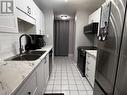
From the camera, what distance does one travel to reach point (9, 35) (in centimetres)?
156

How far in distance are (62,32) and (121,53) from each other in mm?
5138

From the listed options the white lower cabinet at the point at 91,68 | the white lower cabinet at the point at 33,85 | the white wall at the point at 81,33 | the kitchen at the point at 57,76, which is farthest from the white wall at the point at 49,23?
the white lower cabinet at the point at 33,85

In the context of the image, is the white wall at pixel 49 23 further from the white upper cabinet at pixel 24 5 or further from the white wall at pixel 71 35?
the white wall at pixel 71 35

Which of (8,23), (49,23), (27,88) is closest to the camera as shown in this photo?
(27,88)

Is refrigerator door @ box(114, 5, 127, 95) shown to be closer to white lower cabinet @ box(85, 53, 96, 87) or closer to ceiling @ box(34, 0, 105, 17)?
white lower cabinet @ box(85, 53, 96, 87)

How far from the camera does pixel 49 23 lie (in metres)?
3.87

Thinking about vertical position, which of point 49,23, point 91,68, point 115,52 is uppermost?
point 49,23

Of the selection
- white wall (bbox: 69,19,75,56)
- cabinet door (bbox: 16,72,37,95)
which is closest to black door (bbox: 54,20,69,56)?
white wall (bbox: 69,19,75,56)

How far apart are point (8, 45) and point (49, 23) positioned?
2.56 meters

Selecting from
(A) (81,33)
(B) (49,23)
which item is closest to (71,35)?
(A) (81,33)

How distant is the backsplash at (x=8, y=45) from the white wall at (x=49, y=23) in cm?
221

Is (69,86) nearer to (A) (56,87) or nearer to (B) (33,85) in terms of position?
(A) (56,87)

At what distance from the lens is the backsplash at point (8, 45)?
4.60ft

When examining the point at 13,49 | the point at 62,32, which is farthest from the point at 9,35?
the point at 62,32
